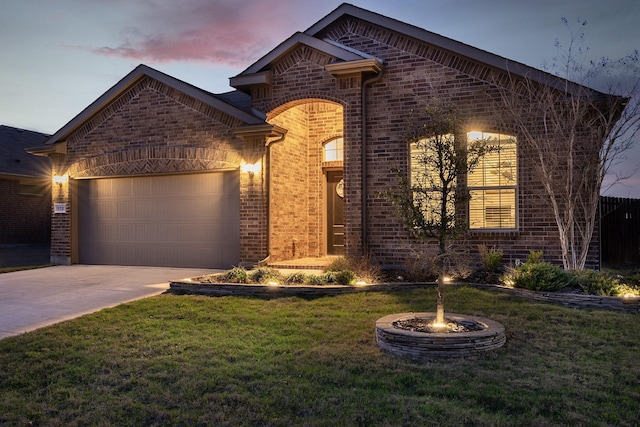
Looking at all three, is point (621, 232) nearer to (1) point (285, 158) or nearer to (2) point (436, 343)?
(1) point (285, 158)

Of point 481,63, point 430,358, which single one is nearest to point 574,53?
point 481,63

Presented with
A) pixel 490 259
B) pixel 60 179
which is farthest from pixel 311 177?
pixel 60 179

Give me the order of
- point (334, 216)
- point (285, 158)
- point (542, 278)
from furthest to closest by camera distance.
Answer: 1. point (334, 216)
2. point (285, 158)
3. point (542, 278)

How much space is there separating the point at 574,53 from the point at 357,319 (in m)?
7.25

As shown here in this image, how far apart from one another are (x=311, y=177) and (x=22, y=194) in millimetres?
15826

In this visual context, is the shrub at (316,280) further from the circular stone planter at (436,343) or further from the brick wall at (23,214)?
the brick wall at (23,214)

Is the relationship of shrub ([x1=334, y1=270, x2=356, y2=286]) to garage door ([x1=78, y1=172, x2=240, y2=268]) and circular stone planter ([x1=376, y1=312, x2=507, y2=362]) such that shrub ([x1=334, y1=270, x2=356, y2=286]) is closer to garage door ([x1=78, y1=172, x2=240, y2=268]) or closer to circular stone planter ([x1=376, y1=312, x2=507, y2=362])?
circular stone planter ([x1=376, y1=312, x2=507, y2=362])

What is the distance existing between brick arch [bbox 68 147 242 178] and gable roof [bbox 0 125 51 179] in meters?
9.67

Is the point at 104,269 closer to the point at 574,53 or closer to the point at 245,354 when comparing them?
the point at 245,354

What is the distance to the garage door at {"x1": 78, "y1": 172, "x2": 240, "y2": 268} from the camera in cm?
1313

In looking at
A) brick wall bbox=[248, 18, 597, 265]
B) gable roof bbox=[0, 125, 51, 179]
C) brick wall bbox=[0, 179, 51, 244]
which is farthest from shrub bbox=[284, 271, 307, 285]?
brick wall bbox=[0, 179, 51, 244]

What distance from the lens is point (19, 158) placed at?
2356 centimetres

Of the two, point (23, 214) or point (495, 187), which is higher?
point (495, 187)

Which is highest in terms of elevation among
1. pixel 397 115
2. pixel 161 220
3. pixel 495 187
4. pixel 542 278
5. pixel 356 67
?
pixel 356 67
